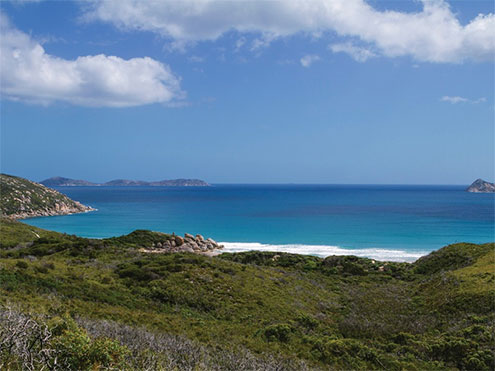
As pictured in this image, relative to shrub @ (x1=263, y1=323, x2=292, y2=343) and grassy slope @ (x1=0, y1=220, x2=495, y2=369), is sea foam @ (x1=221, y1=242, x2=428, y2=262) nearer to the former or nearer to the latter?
grassy slope @ (x1=0, y1=220, x2=495, y2=369)

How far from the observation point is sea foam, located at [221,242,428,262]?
150 feet

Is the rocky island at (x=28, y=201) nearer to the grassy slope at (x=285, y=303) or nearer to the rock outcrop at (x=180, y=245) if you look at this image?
the rock outcrop at (x=180, y=245)

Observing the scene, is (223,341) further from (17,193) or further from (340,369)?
(17,193)

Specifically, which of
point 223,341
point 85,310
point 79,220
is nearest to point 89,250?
point 85,310

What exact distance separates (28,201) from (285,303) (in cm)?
10234

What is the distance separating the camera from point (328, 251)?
50250 mm

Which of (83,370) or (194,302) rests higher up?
(83,370)

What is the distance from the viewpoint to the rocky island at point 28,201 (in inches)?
3617

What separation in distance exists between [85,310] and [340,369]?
403 inches

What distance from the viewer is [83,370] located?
21.5 feet

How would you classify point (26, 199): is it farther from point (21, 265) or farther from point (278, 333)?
point (278, 333)

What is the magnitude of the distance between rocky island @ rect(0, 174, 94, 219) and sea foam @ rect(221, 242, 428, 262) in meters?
67.0

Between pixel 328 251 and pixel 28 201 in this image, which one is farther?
pixel 28 201

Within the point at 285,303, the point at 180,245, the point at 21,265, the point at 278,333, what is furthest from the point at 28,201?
the point at 278,333
